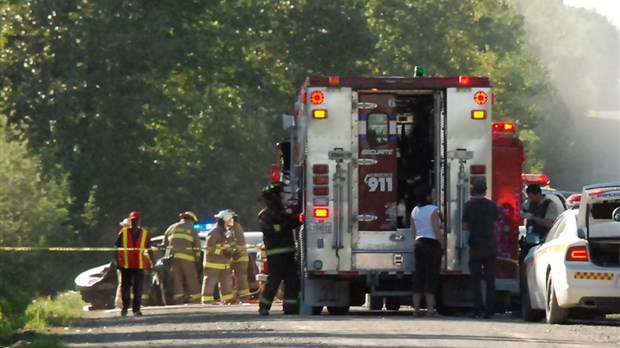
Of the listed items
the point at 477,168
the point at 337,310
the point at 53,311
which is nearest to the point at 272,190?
the point at 337,310

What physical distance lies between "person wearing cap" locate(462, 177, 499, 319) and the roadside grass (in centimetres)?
507

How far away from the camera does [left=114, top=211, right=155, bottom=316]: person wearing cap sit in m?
28.1

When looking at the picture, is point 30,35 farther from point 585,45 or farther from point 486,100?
point 585,45

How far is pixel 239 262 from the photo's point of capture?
33.2m

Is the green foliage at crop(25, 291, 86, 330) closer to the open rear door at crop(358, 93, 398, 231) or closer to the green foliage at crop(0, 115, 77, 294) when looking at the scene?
the green foliage at crop(0, 115, 77, 294)

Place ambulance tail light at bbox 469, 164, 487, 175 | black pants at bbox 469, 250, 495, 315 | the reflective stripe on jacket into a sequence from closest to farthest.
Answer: black pants at bbox 469, 250, 495, 315 < ambulance tail light at bbox 469, 164, 487, 175 < the reflective stripe on jacket

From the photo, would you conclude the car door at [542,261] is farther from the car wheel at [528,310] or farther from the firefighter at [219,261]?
the firefighter at [219,261]

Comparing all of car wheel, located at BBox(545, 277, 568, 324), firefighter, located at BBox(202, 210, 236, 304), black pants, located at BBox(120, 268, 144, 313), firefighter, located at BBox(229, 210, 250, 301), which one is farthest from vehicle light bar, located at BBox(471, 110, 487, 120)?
firefighter, located at BBox(229, 210, 250, 301)

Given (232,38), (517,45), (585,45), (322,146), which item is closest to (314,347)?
(322,146)

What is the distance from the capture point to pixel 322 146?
946 inches

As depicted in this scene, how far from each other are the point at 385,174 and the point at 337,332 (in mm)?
4398

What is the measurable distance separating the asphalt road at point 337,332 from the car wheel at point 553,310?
0.51 feet

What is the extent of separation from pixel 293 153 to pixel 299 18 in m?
42.4

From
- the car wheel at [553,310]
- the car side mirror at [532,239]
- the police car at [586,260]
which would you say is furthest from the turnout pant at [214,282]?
the car wheel at [553,310]
